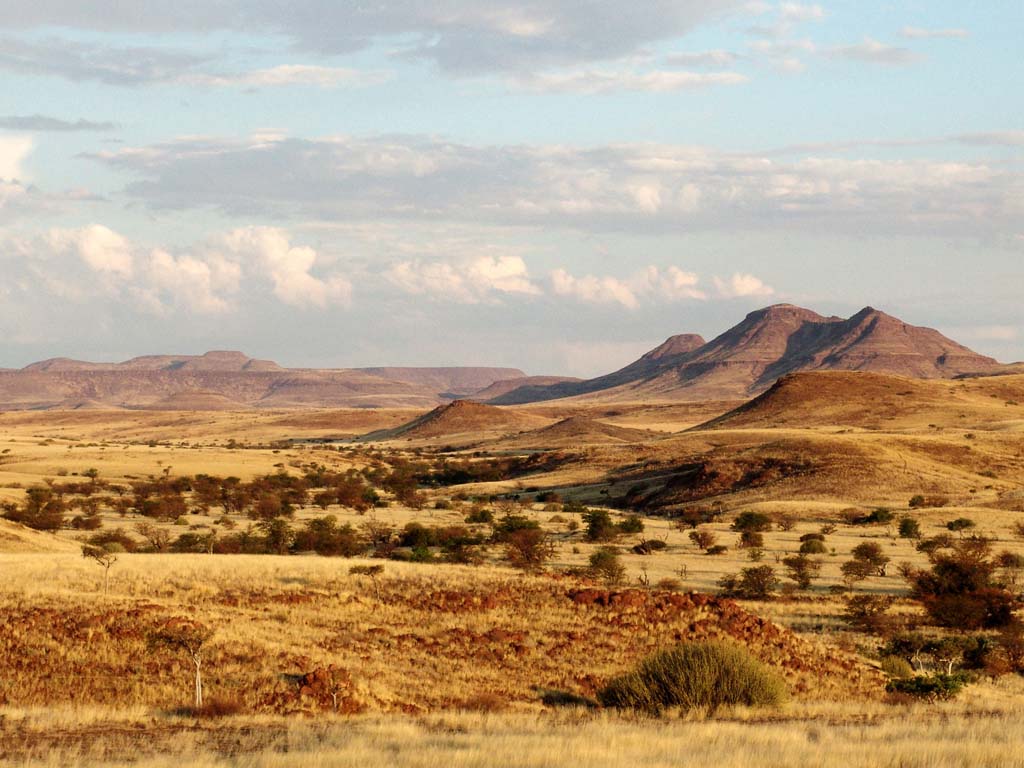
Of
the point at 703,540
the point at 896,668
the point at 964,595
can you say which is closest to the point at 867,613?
the point at 964,595

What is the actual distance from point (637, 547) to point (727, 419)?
9624cm

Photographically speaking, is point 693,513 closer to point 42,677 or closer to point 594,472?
point 594,472

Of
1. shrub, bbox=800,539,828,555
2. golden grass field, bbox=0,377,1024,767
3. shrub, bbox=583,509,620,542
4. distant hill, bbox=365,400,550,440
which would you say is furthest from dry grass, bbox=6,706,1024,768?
distant hill, bbox=365,400,550,440

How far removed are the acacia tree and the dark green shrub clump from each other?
6.60 m

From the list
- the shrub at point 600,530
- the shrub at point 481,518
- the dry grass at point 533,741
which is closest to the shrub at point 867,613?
the dry grass at point 533,741

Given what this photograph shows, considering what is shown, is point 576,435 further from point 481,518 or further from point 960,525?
point 960,525

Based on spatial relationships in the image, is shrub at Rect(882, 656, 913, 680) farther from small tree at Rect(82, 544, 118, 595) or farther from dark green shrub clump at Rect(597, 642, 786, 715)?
small tree at Rect(82, 544, 118, 595)

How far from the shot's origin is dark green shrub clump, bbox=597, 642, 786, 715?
1752cm

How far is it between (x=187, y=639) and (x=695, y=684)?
8498 mm

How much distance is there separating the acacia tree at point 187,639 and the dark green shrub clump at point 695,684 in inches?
260

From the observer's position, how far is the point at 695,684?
57.6 ft

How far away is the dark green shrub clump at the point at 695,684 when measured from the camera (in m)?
17.5

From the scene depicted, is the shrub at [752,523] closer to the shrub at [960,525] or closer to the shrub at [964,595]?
the shrub at [960,525]

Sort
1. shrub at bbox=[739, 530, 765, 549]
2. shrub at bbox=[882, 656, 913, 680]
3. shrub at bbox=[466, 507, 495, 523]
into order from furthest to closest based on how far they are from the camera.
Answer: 1. shrub at bbox=[466, 507, 495, 523]
2. shrub at bbox=[739, 530, 765, 549]
3. shrub at bbox=[882, 656, 913, 680]
